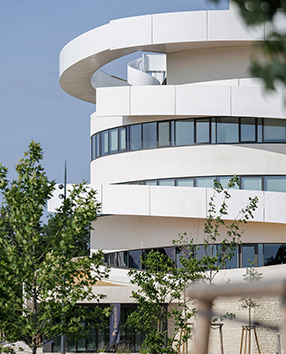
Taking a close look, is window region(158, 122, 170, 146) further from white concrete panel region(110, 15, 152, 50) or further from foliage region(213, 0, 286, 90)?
foliage region(213, 0, 286, 90)

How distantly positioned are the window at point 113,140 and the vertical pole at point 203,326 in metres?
28.3

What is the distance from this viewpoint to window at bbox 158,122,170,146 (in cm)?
2994

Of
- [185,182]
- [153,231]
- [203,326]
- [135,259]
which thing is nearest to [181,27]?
[185,182]

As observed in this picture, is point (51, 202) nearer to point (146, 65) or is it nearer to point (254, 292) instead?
point (146, 65)

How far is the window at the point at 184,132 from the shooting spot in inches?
1156

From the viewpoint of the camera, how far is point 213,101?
27.8 meters

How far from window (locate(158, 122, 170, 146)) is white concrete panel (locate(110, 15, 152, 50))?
433cm

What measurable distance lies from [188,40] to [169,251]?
10543mm

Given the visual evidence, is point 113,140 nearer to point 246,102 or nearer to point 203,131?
point 203,131

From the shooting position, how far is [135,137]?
3078 centimetres

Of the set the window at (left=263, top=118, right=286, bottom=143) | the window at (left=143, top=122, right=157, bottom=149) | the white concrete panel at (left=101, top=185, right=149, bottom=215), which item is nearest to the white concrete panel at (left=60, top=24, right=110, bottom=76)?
the window at (left=143, top=122, right=157, bottom=149)

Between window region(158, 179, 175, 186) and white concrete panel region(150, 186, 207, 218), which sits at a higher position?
window region(158, 179, 175, 186)

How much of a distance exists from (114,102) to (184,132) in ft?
12.7

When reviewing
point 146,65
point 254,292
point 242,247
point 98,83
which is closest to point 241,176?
point 242,247
